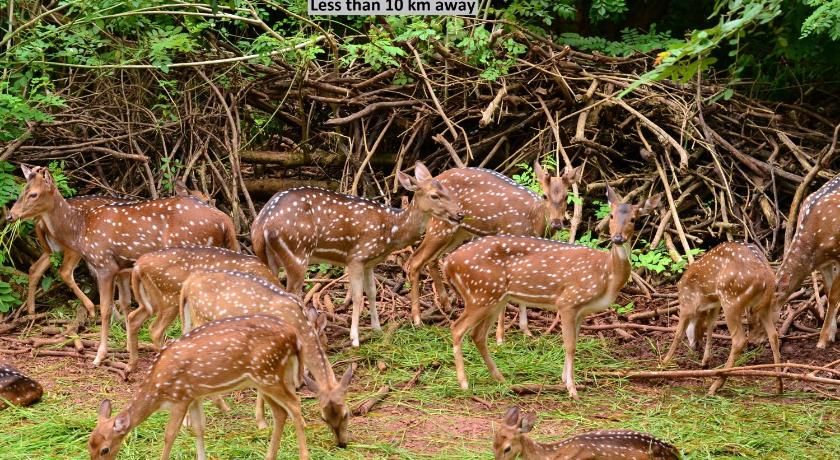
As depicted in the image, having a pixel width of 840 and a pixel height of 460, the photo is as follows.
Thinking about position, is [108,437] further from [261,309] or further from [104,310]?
[104,310]

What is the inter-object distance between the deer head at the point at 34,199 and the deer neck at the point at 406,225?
9.55 feet

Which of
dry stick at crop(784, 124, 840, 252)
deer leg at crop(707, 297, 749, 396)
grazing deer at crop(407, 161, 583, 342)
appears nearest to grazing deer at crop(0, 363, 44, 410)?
grazing deer at crop(407, 161, 583, 342)

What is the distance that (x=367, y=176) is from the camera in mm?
11391

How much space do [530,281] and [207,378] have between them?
285 cm

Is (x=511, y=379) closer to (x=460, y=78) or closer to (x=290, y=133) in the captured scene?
(x=460, y=78)

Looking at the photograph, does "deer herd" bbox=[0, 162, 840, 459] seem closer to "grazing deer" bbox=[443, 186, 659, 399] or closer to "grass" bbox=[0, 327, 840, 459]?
"grazing deer" bbox=[443, 186, 659, 399]

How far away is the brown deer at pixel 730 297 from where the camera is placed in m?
8.02

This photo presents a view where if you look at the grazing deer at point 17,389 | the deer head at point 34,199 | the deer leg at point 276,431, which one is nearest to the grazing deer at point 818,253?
the deer leg at point 276,431

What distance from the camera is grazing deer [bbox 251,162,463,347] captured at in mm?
8812

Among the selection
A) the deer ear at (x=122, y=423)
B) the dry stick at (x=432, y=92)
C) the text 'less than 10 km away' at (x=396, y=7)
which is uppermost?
the text 'less than 10 km away' at (x=396, y=7)

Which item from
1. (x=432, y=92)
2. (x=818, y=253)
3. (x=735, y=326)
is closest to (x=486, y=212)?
(x=432, y=92)

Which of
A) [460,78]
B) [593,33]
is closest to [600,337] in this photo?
[460,78]

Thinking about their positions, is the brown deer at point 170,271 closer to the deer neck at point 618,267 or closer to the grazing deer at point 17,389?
the grazing deer at point 17,389

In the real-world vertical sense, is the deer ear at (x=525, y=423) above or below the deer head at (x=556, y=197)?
below
